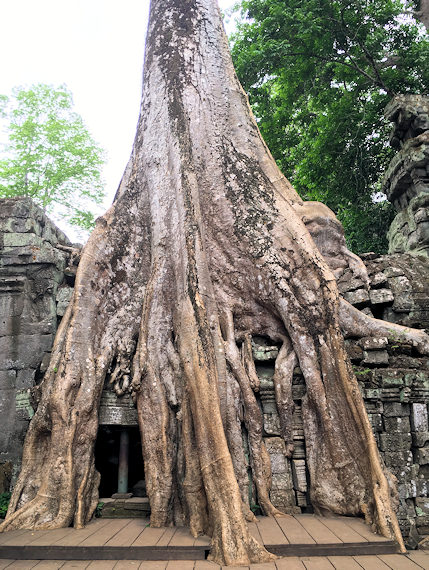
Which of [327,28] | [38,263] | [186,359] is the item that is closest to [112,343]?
[186,359]

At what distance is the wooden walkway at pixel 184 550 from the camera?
2.29 m

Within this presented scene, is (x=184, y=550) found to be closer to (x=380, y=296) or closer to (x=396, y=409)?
(x=396, y=409)

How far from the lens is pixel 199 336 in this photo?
10.1ft

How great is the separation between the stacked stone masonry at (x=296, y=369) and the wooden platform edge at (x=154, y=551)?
2.26 feet

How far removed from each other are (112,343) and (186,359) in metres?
0.90

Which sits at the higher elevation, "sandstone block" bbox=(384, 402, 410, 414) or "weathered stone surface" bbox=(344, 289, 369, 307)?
"weathered stone surface" bbox=(344, 289, 369, 307)

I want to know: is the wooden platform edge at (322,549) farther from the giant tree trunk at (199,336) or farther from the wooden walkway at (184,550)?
the giant tree trunk at (199,336)

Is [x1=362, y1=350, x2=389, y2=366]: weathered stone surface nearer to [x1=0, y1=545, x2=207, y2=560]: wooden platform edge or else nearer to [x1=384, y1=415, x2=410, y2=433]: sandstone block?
[x1=384, y1=415, x2=410, y2=433]: sandstone block

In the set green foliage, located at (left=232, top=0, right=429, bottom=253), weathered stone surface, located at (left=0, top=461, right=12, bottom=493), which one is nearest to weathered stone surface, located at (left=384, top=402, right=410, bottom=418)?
weathered stone surface, located at (left=0, top=461, right=12, bottom=493)

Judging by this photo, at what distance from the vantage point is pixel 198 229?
3654 millimetres

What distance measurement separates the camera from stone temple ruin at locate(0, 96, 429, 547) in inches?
126

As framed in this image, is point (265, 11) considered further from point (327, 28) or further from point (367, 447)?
point (367, 447)

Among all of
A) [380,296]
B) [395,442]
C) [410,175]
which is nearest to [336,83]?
[410,175]

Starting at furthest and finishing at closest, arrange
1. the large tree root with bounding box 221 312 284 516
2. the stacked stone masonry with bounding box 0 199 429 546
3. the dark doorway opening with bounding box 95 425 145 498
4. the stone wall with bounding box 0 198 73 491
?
the stone wall with bounding box 0 198 73 491 < the dark doorway opening with bounding box 95 425 145 498 < the stacked stone masonry with bounding box 0 199 429 546 < the large tree root with bounding box 221 312 284 516
